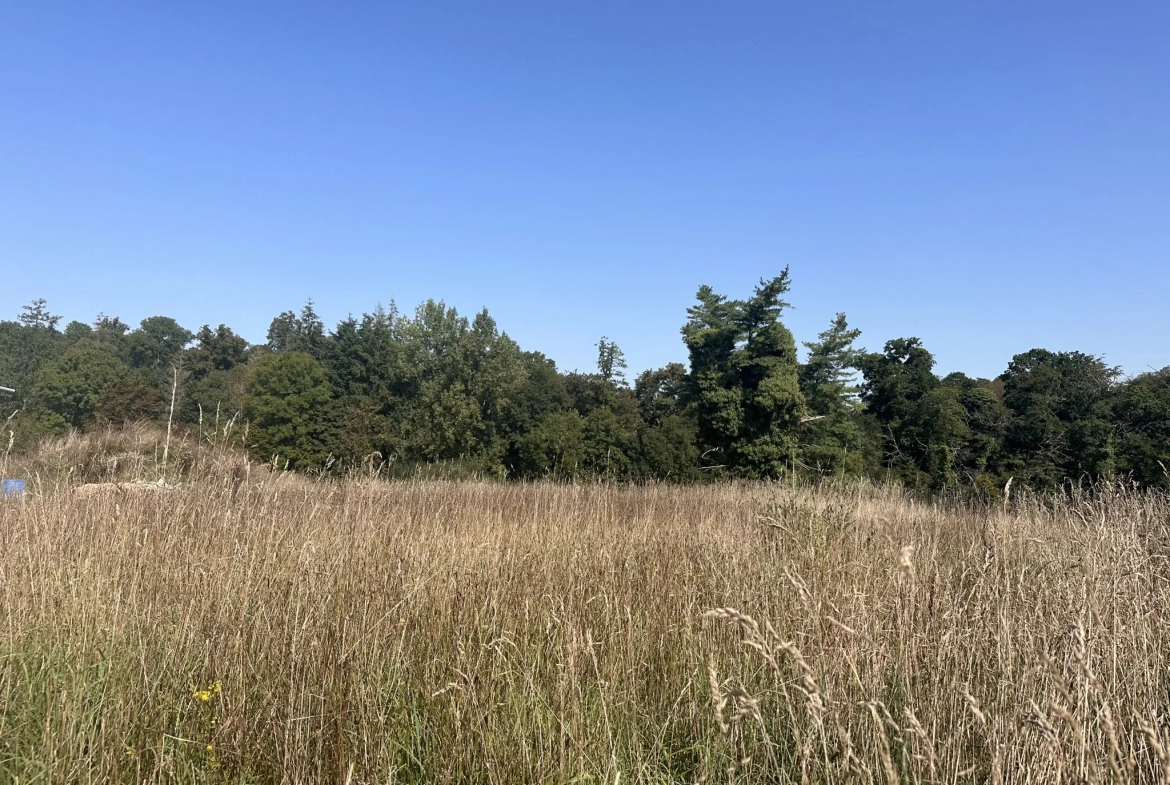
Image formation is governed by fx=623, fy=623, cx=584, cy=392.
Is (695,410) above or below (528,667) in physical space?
above

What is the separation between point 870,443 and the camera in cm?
2442

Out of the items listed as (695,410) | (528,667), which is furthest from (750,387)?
(528,667)

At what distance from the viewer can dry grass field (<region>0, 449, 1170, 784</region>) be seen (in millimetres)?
1976

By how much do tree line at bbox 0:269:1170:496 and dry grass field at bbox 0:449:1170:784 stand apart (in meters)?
4.69

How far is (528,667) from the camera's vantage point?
8.71 feet

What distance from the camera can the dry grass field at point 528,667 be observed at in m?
1.98

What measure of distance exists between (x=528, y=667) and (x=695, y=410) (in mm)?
21027

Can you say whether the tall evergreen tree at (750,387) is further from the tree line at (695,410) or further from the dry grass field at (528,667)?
the dry grass field at (528,667)

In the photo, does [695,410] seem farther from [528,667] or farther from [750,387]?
[528,667]

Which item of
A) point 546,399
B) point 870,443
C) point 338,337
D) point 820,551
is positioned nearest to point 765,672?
point 820,551

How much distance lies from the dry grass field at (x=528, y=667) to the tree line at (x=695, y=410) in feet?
15.4

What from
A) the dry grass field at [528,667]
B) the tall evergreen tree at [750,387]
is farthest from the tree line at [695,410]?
the dry grass field at [528,667]

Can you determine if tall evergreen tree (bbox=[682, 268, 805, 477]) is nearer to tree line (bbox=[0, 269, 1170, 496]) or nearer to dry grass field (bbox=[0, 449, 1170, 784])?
tree line (bbox=[0, 269, 1170, 496])

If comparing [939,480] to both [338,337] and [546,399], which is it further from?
[338,337]
